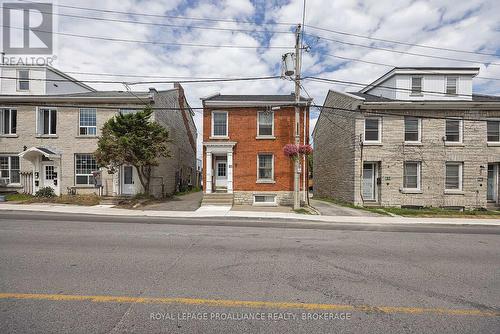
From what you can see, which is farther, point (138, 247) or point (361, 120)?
point (361, 120)

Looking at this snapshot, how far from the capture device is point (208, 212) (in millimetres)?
13797

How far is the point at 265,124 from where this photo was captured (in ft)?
57.8

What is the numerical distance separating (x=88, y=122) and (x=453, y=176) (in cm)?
2541

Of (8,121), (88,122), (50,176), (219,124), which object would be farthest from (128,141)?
(8,121)

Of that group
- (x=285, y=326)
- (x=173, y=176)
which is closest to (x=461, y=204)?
(x=285, y=326)

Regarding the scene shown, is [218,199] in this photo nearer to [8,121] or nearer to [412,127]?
[412,127]

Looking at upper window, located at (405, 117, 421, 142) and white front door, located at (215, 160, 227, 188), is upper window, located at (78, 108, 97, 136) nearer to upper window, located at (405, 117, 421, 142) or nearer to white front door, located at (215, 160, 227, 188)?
white front door, located at (215, 160, 227, 188)

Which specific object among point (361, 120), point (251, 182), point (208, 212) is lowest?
point (208, 212)

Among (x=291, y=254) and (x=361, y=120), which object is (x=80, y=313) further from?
(x=361, y=120)

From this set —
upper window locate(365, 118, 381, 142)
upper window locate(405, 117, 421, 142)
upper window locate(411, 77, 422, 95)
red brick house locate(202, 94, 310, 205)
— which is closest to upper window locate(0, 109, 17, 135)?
red brick house locate(202, 94, 310, 205)

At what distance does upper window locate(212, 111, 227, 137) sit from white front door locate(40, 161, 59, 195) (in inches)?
468

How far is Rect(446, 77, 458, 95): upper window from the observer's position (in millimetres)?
19234

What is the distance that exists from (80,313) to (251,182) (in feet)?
46.7

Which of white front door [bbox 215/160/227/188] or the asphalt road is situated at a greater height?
white front door [bbox 215/160/227/188]
